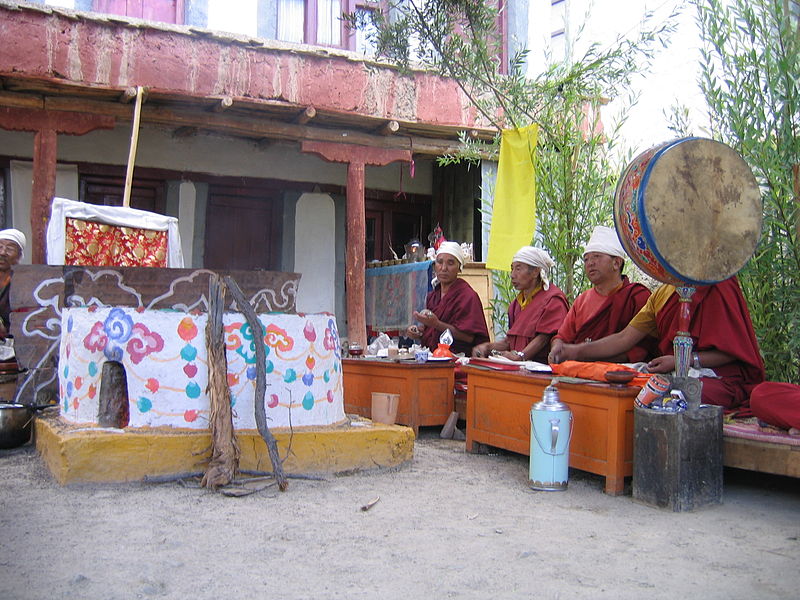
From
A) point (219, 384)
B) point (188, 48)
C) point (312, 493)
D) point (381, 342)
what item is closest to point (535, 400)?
point (312, 493)

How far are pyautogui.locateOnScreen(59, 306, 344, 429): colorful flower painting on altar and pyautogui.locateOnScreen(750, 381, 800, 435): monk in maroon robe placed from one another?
7.60ft

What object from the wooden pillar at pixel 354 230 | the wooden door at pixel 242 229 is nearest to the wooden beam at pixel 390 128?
the wooden pillar at pixel 354 230

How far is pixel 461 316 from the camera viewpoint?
6965 millimetres

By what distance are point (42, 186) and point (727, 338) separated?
268 inches

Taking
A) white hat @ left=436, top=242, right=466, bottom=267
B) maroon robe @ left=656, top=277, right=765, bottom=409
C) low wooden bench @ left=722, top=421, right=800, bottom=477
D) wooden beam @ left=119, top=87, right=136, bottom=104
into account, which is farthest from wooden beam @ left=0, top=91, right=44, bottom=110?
low wooden bench @ left=722, top=421, right=800, bottom=477

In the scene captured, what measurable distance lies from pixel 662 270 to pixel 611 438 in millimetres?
880

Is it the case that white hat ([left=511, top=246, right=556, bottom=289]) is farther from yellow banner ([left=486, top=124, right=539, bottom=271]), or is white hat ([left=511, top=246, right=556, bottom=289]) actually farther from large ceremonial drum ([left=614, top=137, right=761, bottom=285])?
large ceremonial drum ([left=614, top=137, right=761, bottom=285])

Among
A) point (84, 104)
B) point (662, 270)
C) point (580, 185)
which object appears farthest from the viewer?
point (84, 104)

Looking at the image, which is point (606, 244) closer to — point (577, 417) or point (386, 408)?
point (577, 417)

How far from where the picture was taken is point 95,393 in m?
4.25

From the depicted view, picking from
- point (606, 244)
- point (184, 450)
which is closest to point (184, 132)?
point (606, 244)

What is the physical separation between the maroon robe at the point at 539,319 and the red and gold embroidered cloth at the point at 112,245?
10.2 ft

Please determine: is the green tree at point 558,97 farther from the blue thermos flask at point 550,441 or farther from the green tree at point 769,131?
the blue thermos flask at point 550,441

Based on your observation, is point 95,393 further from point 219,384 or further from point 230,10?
point 230,10
